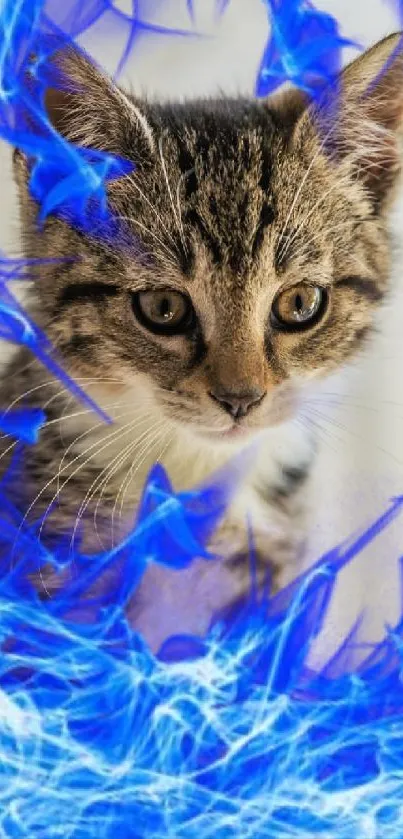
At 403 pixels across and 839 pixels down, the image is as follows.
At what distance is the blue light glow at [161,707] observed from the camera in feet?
2.52

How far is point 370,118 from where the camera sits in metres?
0.78

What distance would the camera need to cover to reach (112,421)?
0.80 m

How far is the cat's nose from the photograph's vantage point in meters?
0.74

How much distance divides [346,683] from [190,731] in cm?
16

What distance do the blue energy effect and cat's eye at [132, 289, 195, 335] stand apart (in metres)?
0.14

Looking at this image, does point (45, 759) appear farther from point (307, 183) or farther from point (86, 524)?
point (307, 183)

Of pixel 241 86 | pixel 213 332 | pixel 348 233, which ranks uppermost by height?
pixel 241 86

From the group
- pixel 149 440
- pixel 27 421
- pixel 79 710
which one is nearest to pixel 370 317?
pixel 149 440

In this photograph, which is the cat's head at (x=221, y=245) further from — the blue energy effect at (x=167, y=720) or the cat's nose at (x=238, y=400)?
the blue energy effect at (x=167, y=720)

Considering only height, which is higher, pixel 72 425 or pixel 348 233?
pixel 348 233

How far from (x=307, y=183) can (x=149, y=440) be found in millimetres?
285

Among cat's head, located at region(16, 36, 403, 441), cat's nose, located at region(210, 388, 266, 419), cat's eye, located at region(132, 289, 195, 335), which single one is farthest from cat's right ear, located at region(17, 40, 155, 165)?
cat's nose, located at region(210, 388, 266, 419)

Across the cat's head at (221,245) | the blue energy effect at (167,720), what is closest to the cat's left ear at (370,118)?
the cat's head at (221,245)

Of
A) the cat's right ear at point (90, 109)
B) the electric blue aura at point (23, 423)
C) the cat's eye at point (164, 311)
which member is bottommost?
the electric blue aura at point (23, 423)
